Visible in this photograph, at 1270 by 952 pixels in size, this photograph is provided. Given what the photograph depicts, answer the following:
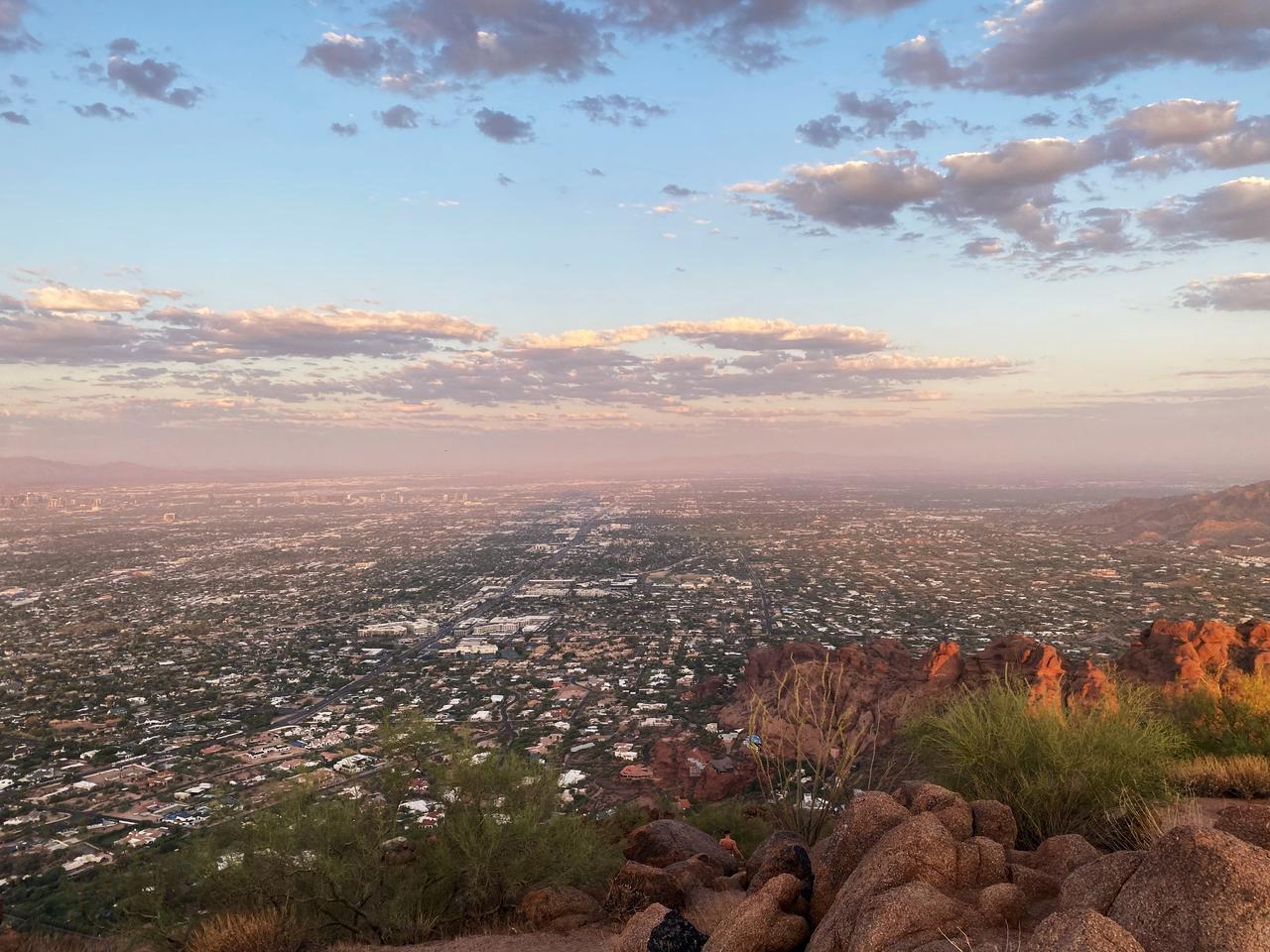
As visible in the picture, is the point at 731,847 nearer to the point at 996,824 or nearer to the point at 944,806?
the point at 944,806

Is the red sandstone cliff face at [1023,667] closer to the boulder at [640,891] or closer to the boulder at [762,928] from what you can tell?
the boulder at [640,891]

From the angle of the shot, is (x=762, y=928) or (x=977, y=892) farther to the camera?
(x=762, y=928)

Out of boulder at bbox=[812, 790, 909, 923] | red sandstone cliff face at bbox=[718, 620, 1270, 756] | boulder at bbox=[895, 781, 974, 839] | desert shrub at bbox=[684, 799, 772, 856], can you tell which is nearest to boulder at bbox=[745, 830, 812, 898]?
boulder at bbox=[812, 790, 909, 923]

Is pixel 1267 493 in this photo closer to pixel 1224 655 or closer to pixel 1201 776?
pixel 1224 655

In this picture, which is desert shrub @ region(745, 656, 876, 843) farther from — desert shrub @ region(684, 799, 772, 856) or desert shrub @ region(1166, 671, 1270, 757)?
desert shrub @ region(1166, 671, 1270, 757)

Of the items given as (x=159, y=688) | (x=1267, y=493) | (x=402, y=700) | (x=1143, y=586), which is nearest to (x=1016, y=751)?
(x=402, y=700)

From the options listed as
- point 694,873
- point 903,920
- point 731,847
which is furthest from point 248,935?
point 903,920

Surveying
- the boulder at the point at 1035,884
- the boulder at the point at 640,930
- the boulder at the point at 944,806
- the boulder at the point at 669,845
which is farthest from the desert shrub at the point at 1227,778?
the boulder at the point at 640,930
